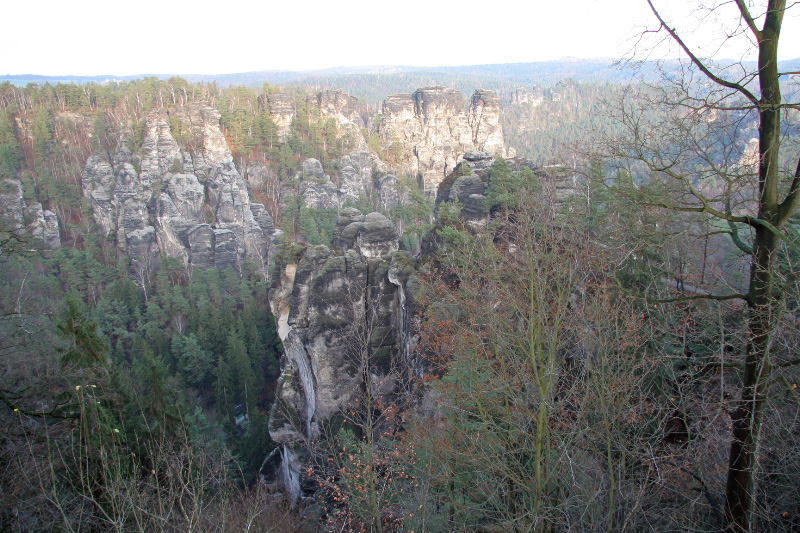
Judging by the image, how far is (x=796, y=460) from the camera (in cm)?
525

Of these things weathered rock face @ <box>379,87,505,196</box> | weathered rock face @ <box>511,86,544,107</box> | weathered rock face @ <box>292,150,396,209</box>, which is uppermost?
weathered rock face @ <box>511,86,544,107</box>

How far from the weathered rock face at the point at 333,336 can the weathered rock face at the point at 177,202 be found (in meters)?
31.1

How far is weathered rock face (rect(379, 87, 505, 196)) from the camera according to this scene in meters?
71.9

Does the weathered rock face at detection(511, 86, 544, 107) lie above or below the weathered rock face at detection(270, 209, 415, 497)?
above

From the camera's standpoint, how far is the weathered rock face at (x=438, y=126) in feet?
236

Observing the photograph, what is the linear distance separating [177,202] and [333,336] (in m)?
39.3

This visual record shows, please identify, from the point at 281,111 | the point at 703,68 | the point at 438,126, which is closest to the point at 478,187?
the point at 703,68

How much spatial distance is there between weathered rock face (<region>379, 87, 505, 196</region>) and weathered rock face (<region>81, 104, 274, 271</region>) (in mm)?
30137

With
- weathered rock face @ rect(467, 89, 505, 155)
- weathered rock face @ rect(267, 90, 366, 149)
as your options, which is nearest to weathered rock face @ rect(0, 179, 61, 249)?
weathered rock face @ rect(267, 90, 366, 149)

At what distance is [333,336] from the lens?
15359 mm

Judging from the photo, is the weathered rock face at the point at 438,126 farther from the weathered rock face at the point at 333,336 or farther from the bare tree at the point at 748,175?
the bare tree at the point at 748,175

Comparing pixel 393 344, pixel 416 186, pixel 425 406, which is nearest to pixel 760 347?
pixel 425 406

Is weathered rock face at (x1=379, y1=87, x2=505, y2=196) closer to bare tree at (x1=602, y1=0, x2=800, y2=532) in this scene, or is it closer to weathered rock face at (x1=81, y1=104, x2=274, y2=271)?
weathered rock face at (x1=81, y1=104, x2=274, y2=271)

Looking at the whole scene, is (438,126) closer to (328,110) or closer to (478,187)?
(328,110)
